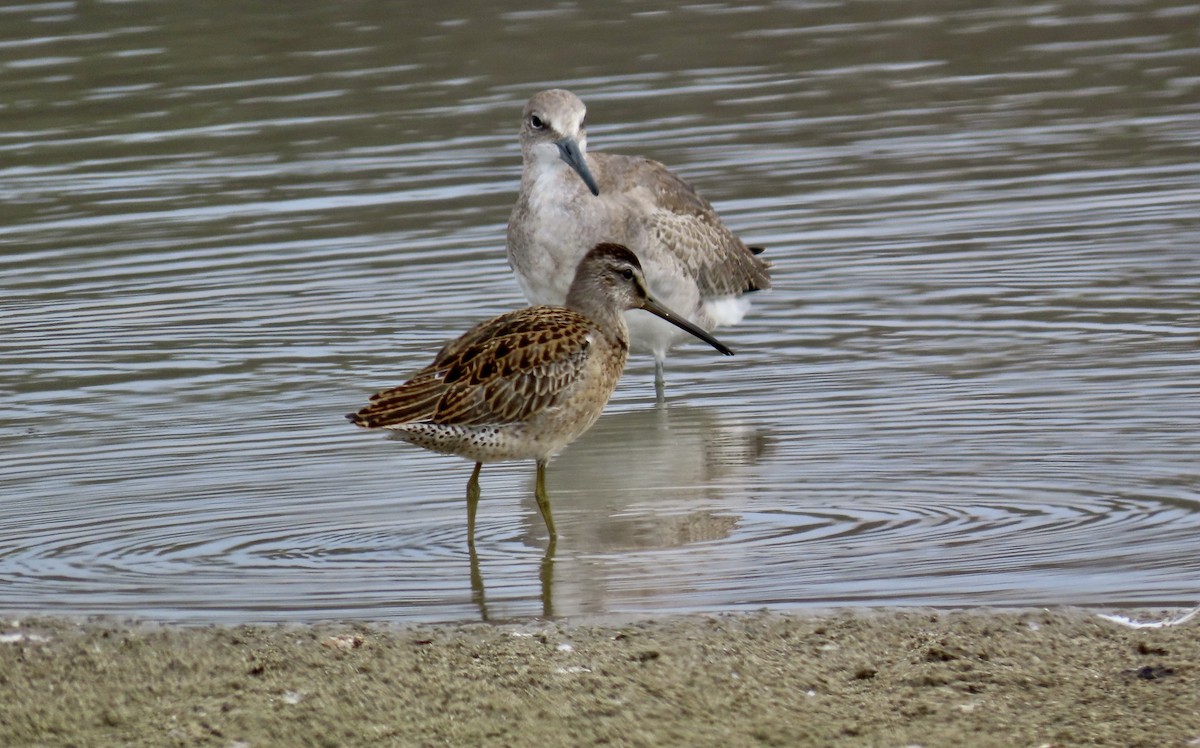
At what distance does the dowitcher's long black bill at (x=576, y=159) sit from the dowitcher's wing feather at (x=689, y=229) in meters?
0.27

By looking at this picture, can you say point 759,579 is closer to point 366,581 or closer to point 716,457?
point 366,581

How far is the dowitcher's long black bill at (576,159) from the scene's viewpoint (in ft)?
33.3

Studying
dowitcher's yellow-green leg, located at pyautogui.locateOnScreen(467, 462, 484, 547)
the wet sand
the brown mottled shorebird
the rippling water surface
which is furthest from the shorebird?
the wet sand

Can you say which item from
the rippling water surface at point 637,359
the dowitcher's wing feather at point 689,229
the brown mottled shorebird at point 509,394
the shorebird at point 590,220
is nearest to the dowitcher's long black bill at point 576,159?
the shorebird at point 590,220

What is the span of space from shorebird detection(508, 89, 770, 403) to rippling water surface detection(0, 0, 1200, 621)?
0.47 metres

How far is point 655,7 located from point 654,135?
18.8 ft

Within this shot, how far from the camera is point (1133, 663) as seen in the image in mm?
5695

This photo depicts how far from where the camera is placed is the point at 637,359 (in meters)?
11.5

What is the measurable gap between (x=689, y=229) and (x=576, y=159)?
892 millimetres

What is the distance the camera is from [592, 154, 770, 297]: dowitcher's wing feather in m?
10.6

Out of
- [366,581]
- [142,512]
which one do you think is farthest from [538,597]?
[142,512]

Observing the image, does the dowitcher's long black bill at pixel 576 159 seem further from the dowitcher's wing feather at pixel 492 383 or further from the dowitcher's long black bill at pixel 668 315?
the dowitcher's wing feather at pixel 492 383

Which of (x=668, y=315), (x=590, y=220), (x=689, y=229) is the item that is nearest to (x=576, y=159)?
(x=590, y=220)

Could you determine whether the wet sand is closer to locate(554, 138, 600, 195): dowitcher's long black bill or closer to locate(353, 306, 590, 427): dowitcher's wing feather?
locate(353, 306, 590, 427): dowitcher's wing feather
